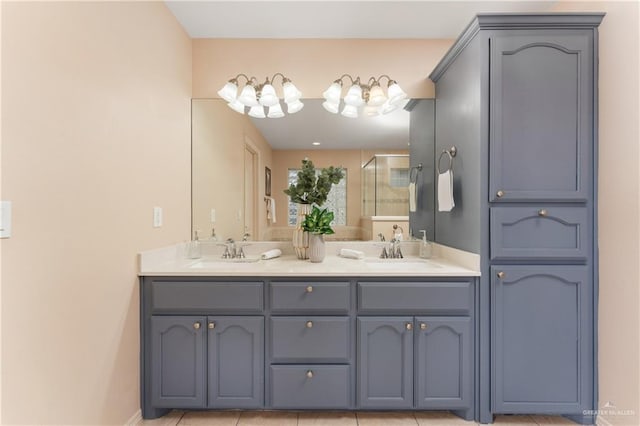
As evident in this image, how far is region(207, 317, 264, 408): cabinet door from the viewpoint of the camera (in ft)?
5.79

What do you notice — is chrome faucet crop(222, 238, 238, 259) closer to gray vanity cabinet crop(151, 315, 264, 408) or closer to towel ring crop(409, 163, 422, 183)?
gray vanity cabinet crop(151, 315, 264, 408)

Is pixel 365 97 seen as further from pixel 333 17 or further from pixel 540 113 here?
pixel 540 113

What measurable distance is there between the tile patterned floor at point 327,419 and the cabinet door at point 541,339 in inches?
5.7

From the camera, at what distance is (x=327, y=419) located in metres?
1.79

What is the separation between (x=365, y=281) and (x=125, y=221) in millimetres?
1255

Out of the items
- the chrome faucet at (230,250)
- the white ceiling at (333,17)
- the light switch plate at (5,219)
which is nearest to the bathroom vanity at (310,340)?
the chrome faucet at (230,250)

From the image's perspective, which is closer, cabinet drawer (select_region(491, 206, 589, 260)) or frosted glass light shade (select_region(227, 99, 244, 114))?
cabinet drawer (select_region(491, 206, 589, 260))

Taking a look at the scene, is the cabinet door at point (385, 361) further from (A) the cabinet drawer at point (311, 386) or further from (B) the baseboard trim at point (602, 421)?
(B) the baseboard trim at point (602, 421)

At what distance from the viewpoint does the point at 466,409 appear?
1.75m

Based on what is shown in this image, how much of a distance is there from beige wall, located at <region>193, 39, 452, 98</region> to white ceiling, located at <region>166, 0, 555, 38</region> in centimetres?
6

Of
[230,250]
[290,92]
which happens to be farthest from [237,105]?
[230,250]

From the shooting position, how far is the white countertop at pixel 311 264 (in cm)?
176

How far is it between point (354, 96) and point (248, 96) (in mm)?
732

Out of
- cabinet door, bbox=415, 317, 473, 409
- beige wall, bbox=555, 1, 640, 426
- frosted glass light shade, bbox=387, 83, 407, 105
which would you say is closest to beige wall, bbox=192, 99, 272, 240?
frosted glass light shade, bbox=387, 83, 407, 105
